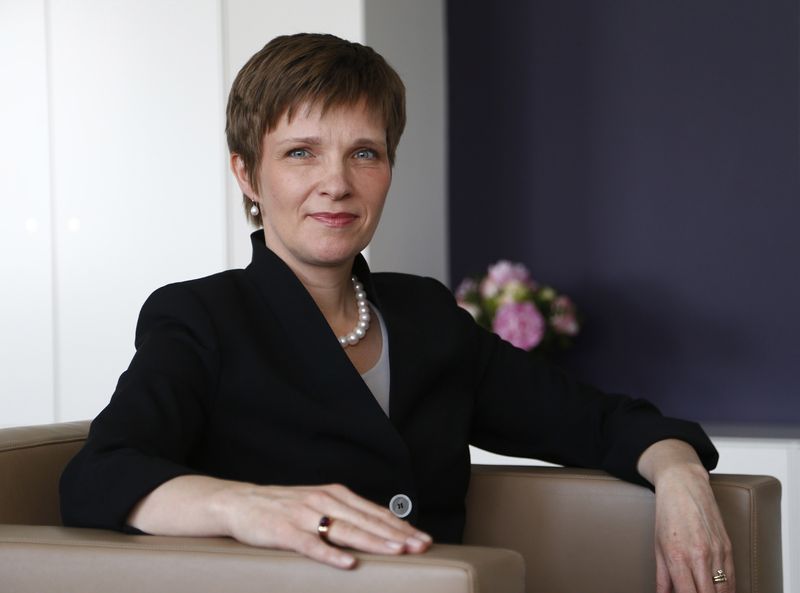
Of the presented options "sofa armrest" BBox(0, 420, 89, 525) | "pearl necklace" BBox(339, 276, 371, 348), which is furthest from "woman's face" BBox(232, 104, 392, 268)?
"sofa armrest" BBox(0, 420, 89, 525)

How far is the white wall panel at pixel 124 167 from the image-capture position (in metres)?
3.75

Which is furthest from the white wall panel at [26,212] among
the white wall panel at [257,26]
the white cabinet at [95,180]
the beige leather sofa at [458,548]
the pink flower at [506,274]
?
the beige leather sofa at [458,548]

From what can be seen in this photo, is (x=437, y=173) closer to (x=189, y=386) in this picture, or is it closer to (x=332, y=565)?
(x=189, y=386)

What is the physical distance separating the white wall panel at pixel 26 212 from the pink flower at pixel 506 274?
57.1 inches

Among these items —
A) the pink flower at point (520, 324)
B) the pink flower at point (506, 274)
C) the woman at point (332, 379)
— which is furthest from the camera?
the pink flower at point (506, 274)

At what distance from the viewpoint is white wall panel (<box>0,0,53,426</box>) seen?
13.0ft

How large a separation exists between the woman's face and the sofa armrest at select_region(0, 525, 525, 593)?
591mm

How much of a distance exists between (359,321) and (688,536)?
1.90 ft

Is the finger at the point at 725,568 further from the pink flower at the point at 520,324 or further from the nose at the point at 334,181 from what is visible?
the pink flower at the point at 520,324

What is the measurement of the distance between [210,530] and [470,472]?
74cm

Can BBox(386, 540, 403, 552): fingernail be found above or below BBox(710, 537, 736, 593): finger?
above

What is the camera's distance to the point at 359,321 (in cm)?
187

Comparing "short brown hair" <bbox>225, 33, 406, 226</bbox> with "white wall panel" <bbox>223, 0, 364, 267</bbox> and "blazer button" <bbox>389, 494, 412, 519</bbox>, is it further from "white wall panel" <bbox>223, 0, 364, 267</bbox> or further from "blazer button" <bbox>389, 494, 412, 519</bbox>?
"white wall panel" <bbox>223, 0, 364, 267</bbox>

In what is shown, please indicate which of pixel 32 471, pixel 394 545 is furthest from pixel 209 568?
pixel 32 471
